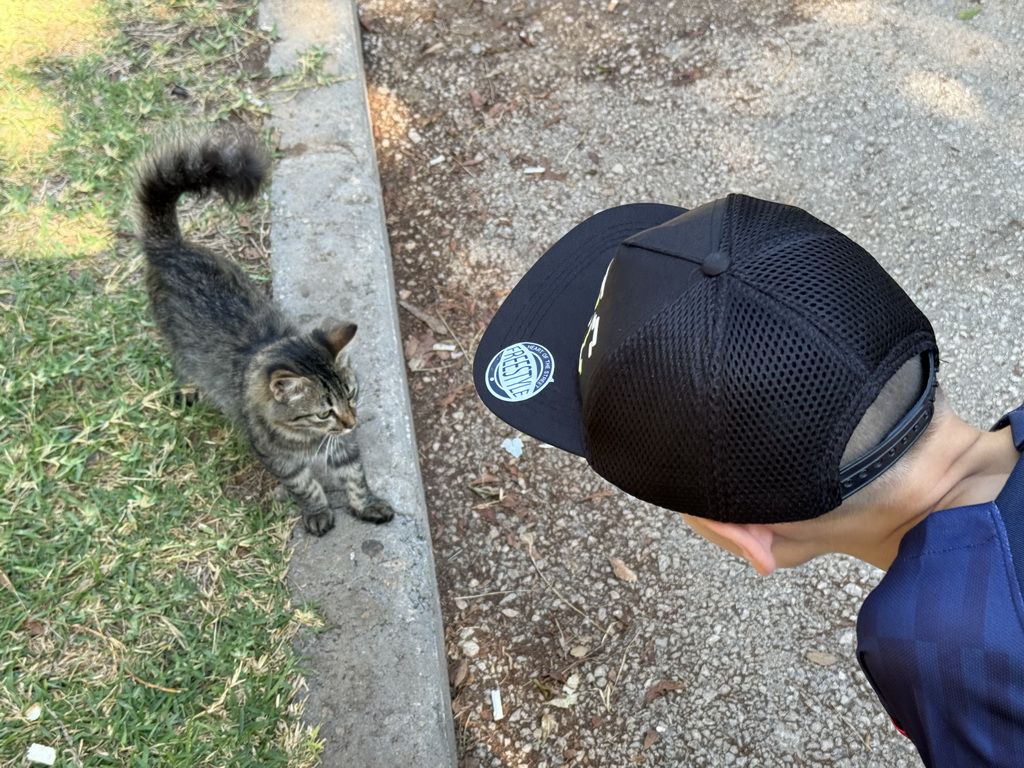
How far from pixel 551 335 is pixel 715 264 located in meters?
0.63

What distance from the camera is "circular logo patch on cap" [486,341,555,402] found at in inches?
82.0

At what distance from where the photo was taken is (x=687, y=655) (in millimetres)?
3189

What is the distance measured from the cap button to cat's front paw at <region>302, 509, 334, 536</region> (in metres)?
2.08

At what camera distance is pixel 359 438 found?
3535 mm

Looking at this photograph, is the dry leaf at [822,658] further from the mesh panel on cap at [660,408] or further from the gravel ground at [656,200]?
the mesh panel on cap at [660,408]

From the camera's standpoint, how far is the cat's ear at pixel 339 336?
3084 millimetres

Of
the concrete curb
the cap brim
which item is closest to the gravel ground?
the concrete curb

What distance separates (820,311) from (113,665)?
2638mm

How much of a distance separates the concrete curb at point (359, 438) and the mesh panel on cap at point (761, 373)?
1583mm

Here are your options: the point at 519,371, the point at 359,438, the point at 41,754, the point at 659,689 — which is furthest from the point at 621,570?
the point at 41,754

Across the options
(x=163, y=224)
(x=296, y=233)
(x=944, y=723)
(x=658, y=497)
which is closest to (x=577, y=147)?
(x=296, y=233)

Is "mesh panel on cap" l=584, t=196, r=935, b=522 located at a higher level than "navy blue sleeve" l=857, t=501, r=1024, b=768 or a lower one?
higher

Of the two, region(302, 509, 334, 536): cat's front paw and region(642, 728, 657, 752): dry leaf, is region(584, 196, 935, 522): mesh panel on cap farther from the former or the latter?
region(302, 509, 334, 536): cat's front paw

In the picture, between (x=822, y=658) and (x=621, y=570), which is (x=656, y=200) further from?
(x=822, y=658)
